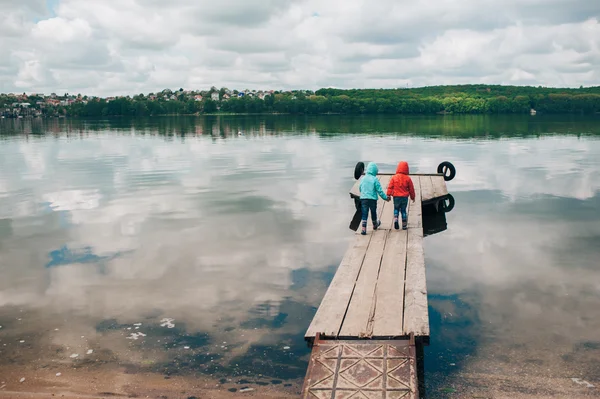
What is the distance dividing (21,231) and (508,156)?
3551 cm

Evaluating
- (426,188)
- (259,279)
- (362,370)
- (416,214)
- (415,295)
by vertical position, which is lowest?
(259,279)

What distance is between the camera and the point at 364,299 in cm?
1002

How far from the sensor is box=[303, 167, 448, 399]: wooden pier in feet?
24.2

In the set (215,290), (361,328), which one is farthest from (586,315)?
(215,290)

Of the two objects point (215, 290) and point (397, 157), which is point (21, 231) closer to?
point (215, 290)

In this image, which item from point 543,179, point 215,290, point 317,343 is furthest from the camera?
point 543,179

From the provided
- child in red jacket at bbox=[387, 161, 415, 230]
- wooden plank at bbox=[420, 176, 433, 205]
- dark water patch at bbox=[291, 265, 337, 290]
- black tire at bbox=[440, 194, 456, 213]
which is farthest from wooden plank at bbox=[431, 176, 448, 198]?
dark water patch at bbox=[291, 265, 337, 290]

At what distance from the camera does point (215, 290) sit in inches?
517

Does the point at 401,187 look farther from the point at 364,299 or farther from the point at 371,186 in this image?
the point at 364,299

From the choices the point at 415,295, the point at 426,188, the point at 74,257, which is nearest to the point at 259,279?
the point at 415,295

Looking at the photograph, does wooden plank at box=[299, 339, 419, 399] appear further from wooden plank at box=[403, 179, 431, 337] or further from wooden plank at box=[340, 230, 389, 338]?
wooden plank at box=[403, 179, 431, 337]

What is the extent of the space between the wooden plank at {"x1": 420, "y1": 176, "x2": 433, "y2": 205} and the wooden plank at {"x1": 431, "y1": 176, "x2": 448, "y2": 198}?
17cm

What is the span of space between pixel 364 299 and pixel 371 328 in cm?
125

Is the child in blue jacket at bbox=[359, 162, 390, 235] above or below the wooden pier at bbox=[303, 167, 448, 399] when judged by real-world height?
above
